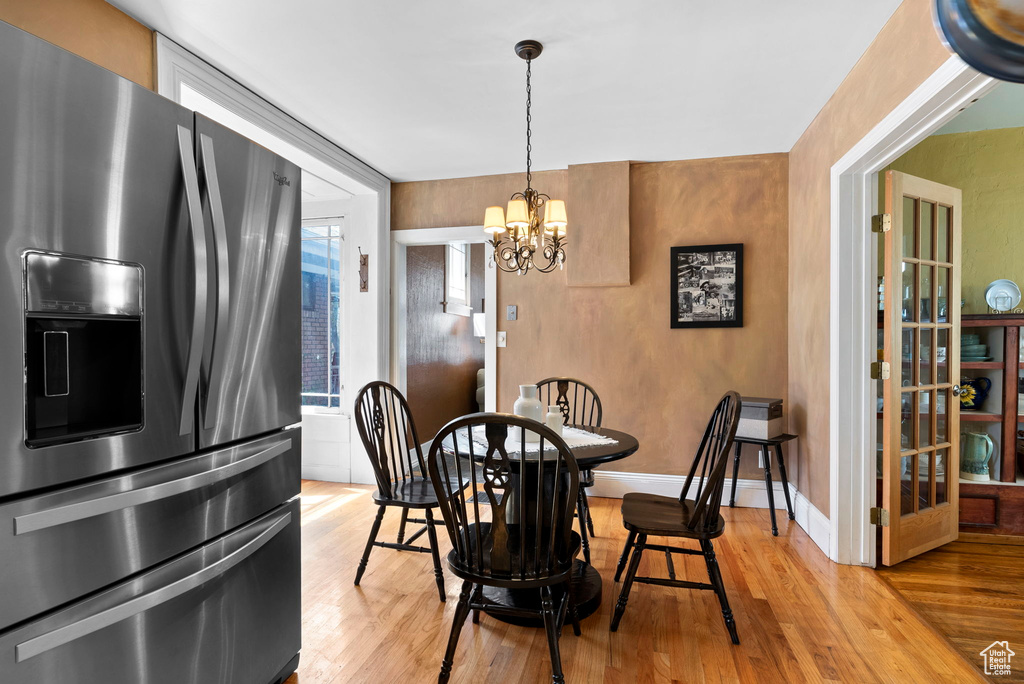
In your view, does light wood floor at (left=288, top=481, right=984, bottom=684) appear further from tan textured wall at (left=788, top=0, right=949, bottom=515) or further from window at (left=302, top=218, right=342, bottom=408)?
window at (left=302, top=218, right=342, bottom=408)

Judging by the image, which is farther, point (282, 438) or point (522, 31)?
point (522, 31)

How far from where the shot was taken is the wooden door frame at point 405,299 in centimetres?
435

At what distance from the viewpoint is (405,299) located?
466 cm

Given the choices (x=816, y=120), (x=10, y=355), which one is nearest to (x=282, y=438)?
(x=10, y=355)

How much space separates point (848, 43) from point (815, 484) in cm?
235

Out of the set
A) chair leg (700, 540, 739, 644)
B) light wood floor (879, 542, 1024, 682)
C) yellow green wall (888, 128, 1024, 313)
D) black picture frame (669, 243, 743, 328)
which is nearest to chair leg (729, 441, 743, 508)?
black picture frame (669, 243, 743, 328)

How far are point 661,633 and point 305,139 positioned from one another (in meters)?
3.33

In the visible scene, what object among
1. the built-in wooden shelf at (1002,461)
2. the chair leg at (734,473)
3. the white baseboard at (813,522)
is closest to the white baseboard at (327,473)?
the chair leg at (734,473)

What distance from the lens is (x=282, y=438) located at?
6.07 ft

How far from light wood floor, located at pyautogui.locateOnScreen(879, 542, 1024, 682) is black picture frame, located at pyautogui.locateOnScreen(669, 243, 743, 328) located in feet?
5.83

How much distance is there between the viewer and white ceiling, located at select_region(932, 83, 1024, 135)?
2.90m

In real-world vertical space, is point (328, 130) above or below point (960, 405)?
above

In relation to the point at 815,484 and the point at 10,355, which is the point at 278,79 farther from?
the point at 815,484

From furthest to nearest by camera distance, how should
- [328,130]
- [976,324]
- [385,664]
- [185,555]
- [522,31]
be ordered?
1. [328,130]
2. [976,324]
3. [522,31]
4. [385,664]
5. [185,555]
